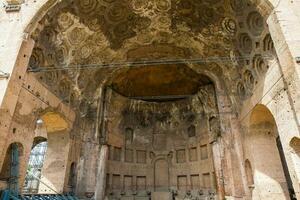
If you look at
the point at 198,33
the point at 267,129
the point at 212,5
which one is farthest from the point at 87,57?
the point at 267,129

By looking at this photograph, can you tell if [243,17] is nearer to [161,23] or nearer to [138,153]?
[161,23]

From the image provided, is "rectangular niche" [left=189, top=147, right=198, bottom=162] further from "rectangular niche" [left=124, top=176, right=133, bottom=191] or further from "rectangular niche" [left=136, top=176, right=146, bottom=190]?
"rectangular niche" [left=124, top=176, right=133, bottom=191]

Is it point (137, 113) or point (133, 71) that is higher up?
point (133, 71)

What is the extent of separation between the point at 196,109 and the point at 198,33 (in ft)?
18.8

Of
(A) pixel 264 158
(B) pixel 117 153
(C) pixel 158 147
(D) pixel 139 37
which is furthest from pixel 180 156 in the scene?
(D) pixel 139 37

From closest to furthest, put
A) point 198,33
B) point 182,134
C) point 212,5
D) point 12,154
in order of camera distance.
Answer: point 12,154 → point 212,5 → point 198,33 → point 182,134

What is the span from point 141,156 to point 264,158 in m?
8.54

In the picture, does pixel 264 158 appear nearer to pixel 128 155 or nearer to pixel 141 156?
pixel 141 156

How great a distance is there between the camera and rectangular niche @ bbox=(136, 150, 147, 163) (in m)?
16.4

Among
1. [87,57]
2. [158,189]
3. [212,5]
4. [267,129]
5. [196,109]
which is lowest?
[158,189]

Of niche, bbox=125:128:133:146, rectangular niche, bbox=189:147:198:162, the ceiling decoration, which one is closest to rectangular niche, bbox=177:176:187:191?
rectangular niche, bbox=189:147:198:162

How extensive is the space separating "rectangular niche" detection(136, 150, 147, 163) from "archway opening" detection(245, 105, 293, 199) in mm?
7429

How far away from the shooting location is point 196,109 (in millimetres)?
16250

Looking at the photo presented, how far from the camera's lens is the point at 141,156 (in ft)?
54.3
